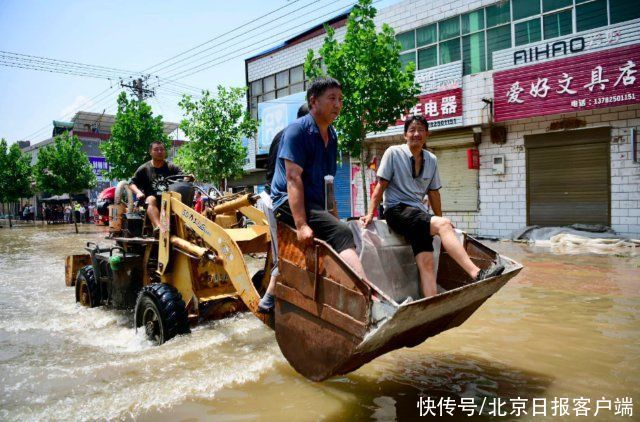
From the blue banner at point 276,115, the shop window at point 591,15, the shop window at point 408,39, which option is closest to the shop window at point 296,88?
the blue banner at point 276,115

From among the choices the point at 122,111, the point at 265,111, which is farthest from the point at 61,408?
the point at 122,111

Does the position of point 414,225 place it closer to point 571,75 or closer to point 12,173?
point 571,75

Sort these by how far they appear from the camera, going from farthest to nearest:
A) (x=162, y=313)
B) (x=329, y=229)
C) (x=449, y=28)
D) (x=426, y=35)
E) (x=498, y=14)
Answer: (x=426, y=35) < (x=449, y=28) < (x=498, y=14) < (x=162, y=313) < (x=329, y=229)

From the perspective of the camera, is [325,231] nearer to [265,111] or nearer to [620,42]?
[620,42]

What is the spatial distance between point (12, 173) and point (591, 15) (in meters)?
42.9

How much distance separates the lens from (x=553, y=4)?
43.3 feet

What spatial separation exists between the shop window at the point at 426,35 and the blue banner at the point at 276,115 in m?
5.71

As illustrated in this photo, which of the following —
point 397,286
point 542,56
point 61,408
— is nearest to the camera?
point 61,408

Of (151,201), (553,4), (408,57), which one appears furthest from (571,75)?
(151,201)

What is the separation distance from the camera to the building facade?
12086mm

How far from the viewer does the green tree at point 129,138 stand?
75.1 ft

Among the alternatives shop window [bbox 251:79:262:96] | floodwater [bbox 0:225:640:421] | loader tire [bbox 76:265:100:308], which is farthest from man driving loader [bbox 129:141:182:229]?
shop window [bbox 251:79:262:96]

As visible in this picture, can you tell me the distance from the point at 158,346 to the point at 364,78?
9.69 m

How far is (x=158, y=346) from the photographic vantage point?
180 inches
